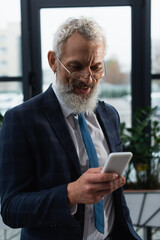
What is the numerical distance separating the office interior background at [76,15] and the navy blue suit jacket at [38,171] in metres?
1.77

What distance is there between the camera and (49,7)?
9.04 feet

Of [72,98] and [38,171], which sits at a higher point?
[72,98]

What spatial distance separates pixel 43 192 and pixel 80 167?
0.56 ft

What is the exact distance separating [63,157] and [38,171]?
0.10 m

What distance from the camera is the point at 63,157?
41.3 inches

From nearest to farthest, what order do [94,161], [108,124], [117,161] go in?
[117,161]
[94,161]
[108,124]

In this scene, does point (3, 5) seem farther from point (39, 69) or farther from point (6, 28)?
point (39, 69)

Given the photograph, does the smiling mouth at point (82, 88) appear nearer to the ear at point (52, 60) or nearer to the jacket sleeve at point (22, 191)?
the ear at point (52, 60)

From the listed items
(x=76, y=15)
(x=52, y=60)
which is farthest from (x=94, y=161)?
(x=76, y=15)

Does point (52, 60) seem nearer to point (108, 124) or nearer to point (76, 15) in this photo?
point (108, 124)

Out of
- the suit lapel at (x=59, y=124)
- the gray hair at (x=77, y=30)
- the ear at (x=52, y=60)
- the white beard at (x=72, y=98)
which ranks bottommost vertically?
the suit lapel at (x=59, y=124)

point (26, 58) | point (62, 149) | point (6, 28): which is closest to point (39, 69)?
point (26, 58)

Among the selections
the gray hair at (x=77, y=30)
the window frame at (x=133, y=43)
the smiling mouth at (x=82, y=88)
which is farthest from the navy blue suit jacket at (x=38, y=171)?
the window frame at (x=133, y=43)

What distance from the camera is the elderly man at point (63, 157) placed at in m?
0.96
